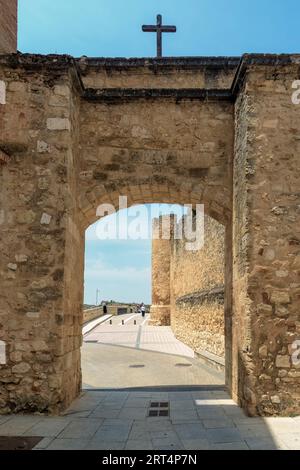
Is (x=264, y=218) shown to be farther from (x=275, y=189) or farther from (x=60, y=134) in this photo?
(x=60, y=134)

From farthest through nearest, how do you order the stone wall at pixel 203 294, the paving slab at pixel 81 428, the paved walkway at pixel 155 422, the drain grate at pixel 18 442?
the stone wall at pixel 203 294 → the paving slab at pixel 81 428 → the paved walkway at pixel 155 422 → the drain grate at pixel 18 442

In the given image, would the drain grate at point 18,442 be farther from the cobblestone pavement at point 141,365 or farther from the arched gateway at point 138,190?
the cobblestone pavement at point 141,365

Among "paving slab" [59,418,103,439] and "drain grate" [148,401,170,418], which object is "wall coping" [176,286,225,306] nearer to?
"drain grate" [148,401,170,418]

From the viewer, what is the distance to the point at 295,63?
573cm

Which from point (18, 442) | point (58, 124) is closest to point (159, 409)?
point (18, 442)

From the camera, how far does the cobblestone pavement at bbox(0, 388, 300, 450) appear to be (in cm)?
421

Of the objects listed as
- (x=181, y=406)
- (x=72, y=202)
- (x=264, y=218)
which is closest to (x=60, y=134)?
(x=72, y=202)

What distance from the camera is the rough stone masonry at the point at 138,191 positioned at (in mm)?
5379

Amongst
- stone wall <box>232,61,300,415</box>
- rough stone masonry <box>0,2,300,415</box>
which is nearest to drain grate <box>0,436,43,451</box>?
rough stone masonry <box>0,2,300,415</box>

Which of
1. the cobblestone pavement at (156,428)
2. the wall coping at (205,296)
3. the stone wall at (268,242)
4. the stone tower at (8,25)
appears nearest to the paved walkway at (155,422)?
the cobblestone pavement at (156,428)

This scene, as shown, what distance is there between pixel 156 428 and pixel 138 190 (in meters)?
3.27

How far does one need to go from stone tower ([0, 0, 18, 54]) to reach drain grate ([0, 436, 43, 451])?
6.45 metres

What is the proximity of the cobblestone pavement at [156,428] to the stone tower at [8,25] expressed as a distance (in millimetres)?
6264

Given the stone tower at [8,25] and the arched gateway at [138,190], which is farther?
the stone tower at [8,25]
